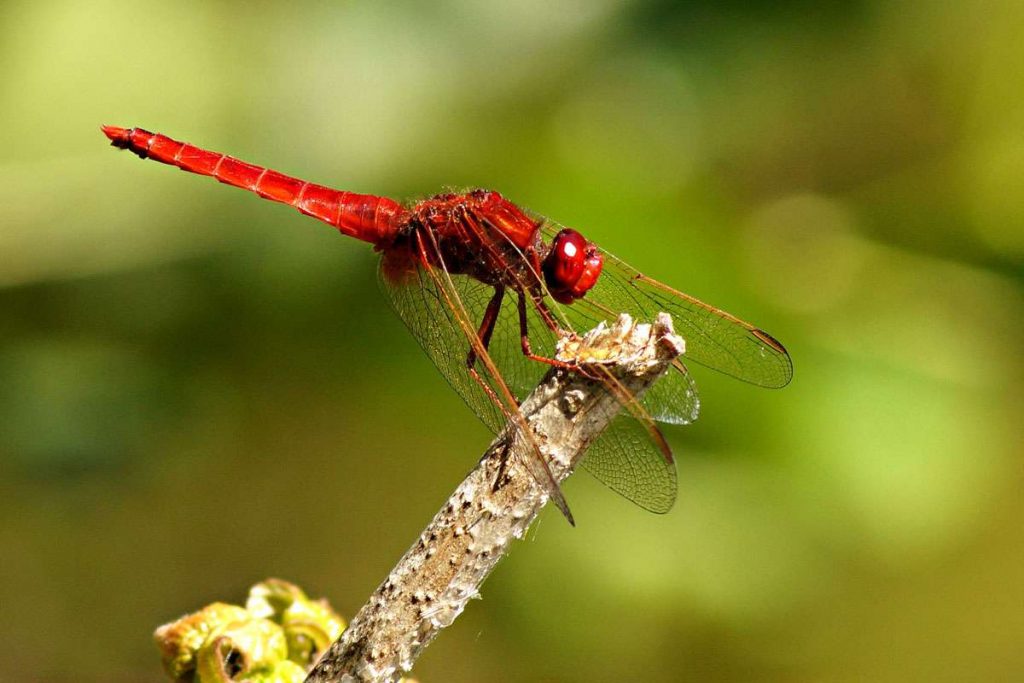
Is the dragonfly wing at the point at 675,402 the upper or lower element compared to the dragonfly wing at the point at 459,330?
upper

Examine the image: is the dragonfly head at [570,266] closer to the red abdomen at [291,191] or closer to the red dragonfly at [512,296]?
the red dragonfly at [512,296]

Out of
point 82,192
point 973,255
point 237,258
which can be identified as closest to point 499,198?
point 237,258

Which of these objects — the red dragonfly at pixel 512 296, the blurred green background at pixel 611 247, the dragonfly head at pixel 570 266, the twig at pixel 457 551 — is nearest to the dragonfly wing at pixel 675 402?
the red dragonfly at pixel 512 296

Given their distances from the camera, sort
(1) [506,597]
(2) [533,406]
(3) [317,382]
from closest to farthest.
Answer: (2) [533,406] → (1) [506,597] → (3) [317,382]

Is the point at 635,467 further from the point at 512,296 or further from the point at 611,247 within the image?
the point at 611,247

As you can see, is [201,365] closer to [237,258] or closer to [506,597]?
[237,258]

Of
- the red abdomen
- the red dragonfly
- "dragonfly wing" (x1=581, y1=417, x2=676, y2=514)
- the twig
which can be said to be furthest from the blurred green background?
the twig

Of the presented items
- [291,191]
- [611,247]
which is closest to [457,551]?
[291,191]
